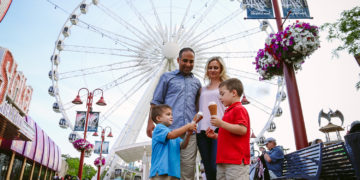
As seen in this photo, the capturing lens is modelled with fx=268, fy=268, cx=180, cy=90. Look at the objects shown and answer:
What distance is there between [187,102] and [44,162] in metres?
15.9

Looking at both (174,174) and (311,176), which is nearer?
(174,174)

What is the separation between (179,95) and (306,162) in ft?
6.36

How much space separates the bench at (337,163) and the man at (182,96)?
5.87 ft

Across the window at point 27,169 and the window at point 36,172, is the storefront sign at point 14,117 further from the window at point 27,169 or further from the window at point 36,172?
the window at point 36,172

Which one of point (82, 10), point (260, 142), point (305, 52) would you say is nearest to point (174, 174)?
point (305, 52)

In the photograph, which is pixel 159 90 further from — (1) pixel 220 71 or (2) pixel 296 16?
(2) pixel 296 16

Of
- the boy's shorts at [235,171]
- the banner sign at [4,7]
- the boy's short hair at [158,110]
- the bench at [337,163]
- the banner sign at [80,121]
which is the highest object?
the banner sign at [80,121]

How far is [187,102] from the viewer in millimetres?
3020

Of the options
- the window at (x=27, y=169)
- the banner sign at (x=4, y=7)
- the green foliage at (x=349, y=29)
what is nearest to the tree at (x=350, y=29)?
the green foliage at (x=349, y=29)

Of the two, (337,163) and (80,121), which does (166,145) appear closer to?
(337,163)

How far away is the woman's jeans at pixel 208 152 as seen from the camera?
2816mm

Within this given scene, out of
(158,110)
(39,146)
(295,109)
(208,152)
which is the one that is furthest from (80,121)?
(208,152)

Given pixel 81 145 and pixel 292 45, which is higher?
pixel 292 45

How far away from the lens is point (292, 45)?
4230 millimetres
